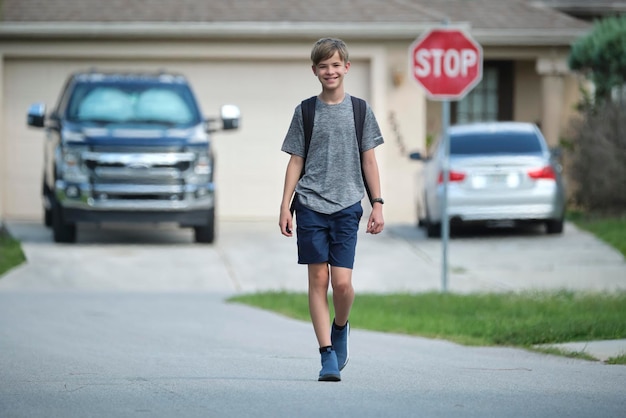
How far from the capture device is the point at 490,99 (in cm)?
2680

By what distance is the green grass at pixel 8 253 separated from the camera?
16766mm

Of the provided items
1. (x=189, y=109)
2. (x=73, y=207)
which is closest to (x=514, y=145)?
(x=189, y=109)

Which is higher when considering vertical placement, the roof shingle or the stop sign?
→ the stop sign

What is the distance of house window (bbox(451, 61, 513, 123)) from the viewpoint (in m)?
26.5

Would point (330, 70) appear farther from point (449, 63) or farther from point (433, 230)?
point (433, 230)

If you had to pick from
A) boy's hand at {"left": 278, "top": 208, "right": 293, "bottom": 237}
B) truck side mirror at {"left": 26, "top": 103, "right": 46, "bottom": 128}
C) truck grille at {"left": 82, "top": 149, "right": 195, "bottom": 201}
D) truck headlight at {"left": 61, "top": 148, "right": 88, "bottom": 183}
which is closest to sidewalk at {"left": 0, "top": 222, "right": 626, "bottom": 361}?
truck grille at {"left": 82, "top": 149, "right": 195, "bottom": 201}

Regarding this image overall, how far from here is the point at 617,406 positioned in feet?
22.7

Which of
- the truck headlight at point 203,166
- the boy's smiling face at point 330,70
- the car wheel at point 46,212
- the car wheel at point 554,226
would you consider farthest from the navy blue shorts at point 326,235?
the car wheel at point 46,212

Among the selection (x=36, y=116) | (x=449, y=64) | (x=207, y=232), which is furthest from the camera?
(x=207, y=232)

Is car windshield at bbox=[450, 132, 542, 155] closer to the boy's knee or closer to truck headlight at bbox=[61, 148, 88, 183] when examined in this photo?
truck headlight at bbox=[61, 148, 88, 183]

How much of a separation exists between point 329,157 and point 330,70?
469mm

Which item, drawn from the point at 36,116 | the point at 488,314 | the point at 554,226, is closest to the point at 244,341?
the point at 488,314

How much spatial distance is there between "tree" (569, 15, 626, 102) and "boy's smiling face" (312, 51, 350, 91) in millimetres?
15518

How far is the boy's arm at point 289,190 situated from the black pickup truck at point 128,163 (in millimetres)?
10496
